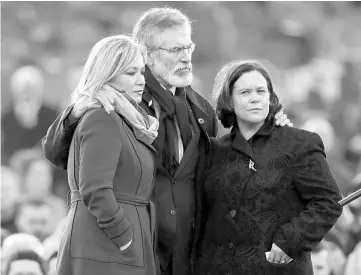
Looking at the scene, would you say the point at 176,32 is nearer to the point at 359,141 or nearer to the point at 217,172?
the point at 217,172

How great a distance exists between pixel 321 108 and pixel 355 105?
0.34 meters

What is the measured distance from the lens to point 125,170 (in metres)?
2.64

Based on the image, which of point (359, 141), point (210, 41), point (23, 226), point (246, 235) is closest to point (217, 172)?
point (246, 235)

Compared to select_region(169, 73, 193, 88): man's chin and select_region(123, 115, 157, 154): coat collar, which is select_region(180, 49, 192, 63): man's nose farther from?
select_region(123, 115, 157, 154): coat collar

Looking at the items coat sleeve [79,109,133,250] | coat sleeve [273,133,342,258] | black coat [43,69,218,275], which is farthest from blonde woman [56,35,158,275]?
coat sleeve [273,133,342,258]

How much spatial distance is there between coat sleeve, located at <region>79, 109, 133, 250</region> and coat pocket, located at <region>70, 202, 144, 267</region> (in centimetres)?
4

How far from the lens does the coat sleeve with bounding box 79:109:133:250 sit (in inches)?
98.7

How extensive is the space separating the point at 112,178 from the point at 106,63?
1.39 feet

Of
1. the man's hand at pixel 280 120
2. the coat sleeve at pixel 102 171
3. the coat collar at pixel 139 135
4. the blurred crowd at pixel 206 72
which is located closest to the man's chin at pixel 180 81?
the man's hand at pixel 280 120

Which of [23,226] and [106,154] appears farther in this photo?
[23,226]

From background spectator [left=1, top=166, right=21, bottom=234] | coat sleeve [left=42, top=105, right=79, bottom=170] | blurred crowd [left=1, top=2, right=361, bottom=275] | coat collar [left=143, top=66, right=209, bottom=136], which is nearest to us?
coat sleeve [left=42, top=105, right=79, bottom=170]

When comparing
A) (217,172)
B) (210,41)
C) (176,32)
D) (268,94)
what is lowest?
(217,172)

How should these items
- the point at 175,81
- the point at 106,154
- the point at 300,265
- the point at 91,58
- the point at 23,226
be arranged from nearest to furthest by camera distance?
the point at 106,154
the point at 91,58
the point at 300,265
the point at 175,81
the point at 23,226

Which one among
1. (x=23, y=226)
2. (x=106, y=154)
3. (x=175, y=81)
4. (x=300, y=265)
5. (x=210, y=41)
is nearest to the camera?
(x=106, y=154)
